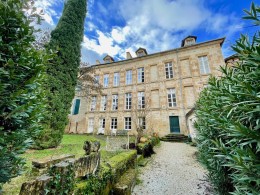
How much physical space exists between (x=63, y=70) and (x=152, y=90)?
35.3 feet

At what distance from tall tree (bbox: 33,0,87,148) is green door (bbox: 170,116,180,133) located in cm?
1100

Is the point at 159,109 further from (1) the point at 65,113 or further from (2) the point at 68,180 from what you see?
(2) the point at 68,180

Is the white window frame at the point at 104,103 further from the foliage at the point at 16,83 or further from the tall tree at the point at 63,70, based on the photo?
the foliage at the point at 16,83

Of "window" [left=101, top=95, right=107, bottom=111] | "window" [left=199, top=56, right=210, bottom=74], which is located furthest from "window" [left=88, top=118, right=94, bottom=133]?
"window" [left=199, top=56, right=210, bottom=74]

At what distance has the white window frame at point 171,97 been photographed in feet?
46.6

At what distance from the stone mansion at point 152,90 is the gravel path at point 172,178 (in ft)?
20.7

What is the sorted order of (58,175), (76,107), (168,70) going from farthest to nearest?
(76,107) < (168,70) < (58,175)

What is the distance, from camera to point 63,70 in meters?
7.30

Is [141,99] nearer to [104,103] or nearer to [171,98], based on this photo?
[171,98]

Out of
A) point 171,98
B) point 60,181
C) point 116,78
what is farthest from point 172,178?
point 116,78

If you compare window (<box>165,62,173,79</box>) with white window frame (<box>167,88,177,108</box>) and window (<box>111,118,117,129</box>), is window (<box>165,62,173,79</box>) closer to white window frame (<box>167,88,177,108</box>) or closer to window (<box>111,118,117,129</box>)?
white window frame (<box>167,88,177,108</box>)

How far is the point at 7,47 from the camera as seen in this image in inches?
62.8

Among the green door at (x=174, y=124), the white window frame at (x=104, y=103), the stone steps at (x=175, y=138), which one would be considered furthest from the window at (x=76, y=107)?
the green door at (x=174, y=124)

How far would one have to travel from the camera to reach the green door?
1336 cm
